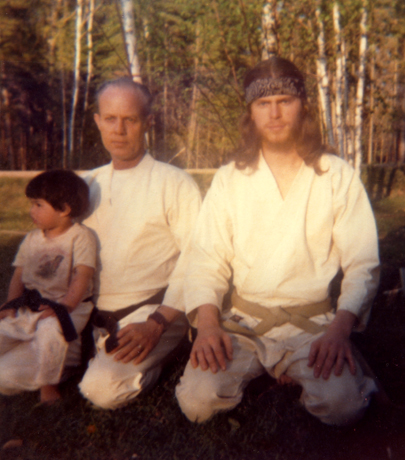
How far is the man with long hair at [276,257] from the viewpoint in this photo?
229 cm

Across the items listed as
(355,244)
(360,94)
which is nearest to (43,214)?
(355,244)

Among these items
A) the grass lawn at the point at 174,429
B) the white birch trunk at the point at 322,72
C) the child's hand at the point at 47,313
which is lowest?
the grass lawn at the point at 174,429

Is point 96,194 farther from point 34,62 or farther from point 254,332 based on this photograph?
point 254,332

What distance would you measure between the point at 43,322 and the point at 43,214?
0.63 metres

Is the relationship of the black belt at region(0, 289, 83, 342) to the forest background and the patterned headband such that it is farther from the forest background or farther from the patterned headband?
the patterned headband

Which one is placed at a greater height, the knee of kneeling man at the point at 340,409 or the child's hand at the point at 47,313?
the child's hand at the point at 47,313

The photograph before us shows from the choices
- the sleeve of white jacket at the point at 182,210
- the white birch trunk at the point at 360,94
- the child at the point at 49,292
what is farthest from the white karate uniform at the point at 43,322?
the white birch trunk at the point at 360,94

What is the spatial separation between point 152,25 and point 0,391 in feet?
9.07

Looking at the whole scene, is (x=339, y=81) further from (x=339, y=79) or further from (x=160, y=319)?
(x=160, y=319)

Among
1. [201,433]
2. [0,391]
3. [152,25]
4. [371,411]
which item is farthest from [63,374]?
[152,25]

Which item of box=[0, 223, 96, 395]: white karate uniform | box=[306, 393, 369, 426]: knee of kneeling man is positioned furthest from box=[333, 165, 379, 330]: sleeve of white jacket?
box=[0, 223, 96, 395]: white karate uniform

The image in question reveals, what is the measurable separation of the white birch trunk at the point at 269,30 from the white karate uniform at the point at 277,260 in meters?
1.80

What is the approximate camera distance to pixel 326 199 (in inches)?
97.4

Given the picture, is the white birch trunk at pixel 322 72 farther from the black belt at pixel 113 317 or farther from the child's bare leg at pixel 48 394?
the child's bare leg at pixel 48 394
